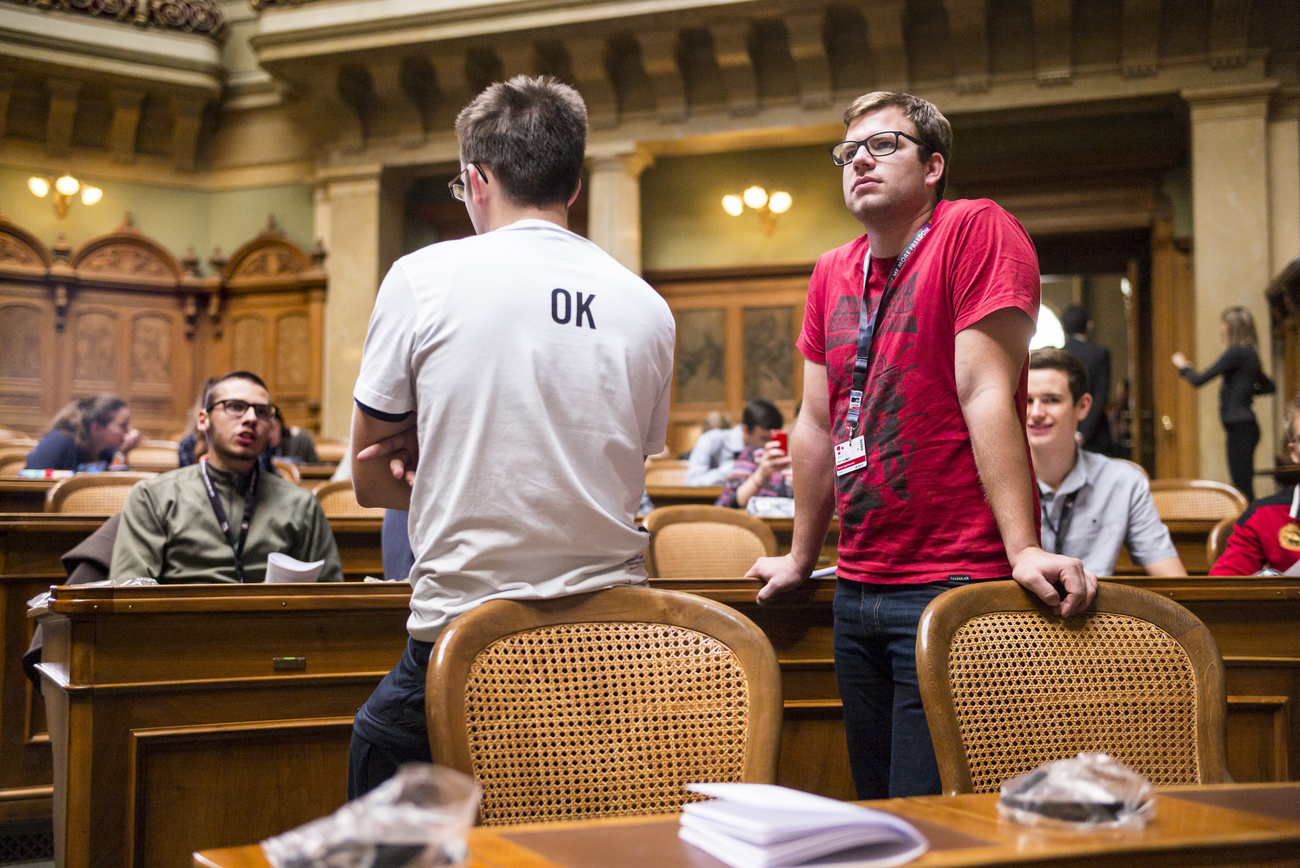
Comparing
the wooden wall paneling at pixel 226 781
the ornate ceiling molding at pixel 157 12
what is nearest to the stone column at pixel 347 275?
the ornate ceiling molding at pixel 157 12

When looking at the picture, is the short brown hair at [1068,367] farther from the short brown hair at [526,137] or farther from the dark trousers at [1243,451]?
the dark trousers at [1243,451]

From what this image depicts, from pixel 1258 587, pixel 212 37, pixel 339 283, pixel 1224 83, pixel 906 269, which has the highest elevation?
pixel 212 37

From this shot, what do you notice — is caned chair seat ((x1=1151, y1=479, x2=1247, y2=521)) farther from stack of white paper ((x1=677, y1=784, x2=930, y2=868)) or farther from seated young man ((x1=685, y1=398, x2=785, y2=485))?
stack of white paper ((x1=677, y1=784, x2=930, y2=868))

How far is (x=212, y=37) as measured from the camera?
10984mm

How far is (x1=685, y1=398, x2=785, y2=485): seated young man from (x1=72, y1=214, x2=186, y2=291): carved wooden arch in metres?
6.82

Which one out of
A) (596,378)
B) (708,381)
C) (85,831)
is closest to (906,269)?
(596,378)

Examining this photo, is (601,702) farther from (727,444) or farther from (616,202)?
(616,202)

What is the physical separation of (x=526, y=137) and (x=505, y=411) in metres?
0.40

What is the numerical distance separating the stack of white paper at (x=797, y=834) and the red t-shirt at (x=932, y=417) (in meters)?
0.88

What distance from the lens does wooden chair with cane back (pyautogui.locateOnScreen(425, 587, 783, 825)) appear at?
1.36 m

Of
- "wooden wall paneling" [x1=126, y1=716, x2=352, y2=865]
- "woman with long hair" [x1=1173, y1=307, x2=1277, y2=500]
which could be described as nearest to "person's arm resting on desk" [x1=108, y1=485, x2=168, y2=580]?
"wooden wall paneling" [x1=126, y1=716, x2=352, y2=865]

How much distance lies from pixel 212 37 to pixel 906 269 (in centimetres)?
1083

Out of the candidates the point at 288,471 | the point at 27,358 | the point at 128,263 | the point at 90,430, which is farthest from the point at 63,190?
the point at 288,471

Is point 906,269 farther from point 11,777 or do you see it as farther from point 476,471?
point 11,777
